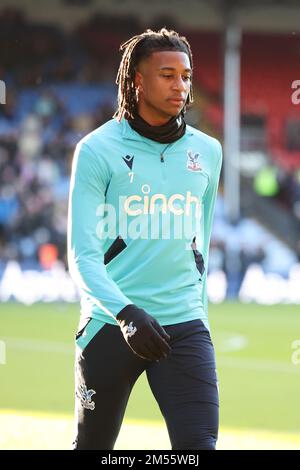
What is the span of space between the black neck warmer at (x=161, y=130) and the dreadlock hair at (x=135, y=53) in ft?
0.22

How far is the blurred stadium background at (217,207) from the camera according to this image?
360 inches

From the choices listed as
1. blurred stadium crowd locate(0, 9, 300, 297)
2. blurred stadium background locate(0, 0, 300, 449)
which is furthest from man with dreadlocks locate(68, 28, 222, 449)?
blurred stadium crowd locate(0, 9, 300, 297)

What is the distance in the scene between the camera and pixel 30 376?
1073 cm

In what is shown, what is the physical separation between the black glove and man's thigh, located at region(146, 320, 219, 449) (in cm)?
24

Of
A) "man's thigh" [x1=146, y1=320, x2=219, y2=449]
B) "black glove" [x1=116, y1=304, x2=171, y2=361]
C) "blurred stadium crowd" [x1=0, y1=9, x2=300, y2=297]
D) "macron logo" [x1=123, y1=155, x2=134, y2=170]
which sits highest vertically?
"blurred stadium crowd" [x1=0, y1=9, x2=300, y2=297]

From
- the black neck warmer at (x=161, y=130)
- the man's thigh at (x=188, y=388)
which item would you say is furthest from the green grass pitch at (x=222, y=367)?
the black neck warmer at (x=161, y=130)

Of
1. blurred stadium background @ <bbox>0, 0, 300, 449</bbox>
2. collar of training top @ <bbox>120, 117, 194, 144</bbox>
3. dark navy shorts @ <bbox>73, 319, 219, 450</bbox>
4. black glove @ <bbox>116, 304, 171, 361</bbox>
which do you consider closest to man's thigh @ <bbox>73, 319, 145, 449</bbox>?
dark navy shorts @ <bbox>73, 319, 219, 450</bbox>

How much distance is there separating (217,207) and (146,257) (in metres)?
18.3

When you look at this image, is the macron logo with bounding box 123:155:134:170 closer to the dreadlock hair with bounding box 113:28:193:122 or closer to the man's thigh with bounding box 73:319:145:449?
the dreadlock hair with bounding box 113:28:193:122

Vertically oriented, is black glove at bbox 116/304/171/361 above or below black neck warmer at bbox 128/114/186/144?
below

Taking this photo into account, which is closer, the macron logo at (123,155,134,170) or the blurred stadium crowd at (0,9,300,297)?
the macron logo at (123,155,134,170)

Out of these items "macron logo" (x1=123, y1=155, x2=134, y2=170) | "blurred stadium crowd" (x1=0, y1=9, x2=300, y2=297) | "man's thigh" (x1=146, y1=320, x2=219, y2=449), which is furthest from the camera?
"blurred stadium crowd" (x1=0, y1=9, x2=300, y2=297)

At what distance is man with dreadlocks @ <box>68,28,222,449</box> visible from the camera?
4.18 meters

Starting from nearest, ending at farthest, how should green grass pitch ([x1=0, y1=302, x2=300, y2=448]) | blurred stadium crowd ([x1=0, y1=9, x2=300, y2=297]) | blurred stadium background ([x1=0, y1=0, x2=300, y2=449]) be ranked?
1. green grass pitch ([x1=0, y1=302, x2=300, y2=448])
2. blurred stadium background ([x1=0, y1=0, x2=300, y2=449])
3. blurred stadium crowd ([x1=0, y1=9, x2=300, y2=297])
